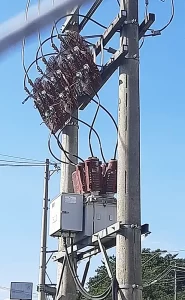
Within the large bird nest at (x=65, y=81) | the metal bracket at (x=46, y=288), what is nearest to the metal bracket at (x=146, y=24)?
→ the large bird nest at (x=65, y=81)

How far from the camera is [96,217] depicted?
9250 mm

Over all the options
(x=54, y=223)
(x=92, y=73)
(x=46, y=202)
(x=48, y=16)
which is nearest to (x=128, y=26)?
(x=92, y=73)

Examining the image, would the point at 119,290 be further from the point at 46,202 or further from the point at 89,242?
the point at 46,202

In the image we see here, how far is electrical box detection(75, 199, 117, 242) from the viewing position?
30.3 feet

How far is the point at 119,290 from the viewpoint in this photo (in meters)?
7.84

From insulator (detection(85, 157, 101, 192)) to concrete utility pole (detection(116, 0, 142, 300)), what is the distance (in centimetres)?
105

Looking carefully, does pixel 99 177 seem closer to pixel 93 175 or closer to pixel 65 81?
pixel 93 175

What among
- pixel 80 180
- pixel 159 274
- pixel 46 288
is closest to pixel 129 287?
pixel 80 180

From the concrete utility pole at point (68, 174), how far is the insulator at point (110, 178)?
4.35 ft

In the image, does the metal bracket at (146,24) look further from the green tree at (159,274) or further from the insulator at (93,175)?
the green tree at (159,274)

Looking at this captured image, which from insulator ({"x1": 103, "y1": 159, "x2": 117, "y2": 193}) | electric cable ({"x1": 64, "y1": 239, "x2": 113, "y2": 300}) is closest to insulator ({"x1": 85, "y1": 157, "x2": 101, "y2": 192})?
insulator ({"x1": 103, "y1": 159, "x2": 117, "y2": 193})

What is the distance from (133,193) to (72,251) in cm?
226

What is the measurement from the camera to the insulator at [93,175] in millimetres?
9352

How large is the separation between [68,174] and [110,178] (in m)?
1.64
